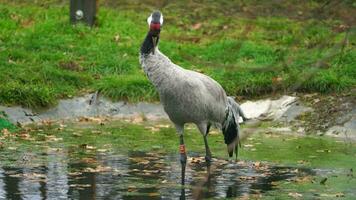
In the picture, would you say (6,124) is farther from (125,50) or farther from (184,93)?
(125,50)

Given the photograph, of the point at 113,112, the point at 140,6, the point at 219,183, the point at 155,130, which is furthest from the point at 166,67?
the point at 140,6

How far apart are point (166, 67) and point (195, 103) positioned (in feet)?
1.65

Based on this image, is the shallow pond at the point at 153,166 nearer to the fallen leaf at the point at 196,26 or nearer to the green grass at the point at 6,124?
the green grass at the point at 6,124

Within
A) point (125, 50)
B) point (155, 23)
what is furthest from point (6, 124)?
point (125, 50)

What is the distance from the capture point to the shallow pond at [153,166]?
7.81 meters

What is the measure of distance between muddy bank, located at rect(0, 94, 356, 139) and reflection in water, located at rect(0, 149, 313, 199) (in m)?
2.26

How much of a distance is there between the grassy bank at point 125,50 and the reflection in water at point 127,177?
5.68 ft

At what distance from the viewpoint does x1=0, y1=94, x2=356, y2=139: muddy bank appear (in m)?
11.6

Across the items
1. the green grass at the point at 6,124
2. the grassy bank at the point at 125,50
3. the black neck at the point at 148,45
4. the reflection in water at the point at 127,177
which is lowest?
the green grass at the point at 6,124

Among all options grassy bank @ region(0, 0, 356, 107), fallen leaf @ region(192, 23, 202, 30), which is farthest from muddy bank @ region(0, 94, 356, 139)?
fallen leaf @ region(192, 23, 202, 30)

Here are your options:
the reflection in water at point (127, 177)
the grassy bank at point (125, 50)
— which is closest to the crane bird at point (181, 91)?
the reflection in water at point (127, 177)

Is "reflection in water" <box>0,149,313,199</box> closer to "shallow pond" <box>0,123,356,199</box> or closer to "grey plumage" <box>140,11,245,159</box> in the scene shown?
"shallow pond" <box>0,123,356,199</box>

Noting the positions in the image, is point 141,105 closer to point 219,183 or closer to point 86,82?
point 86,82

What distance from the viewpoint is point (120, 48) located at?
49.3 feet
